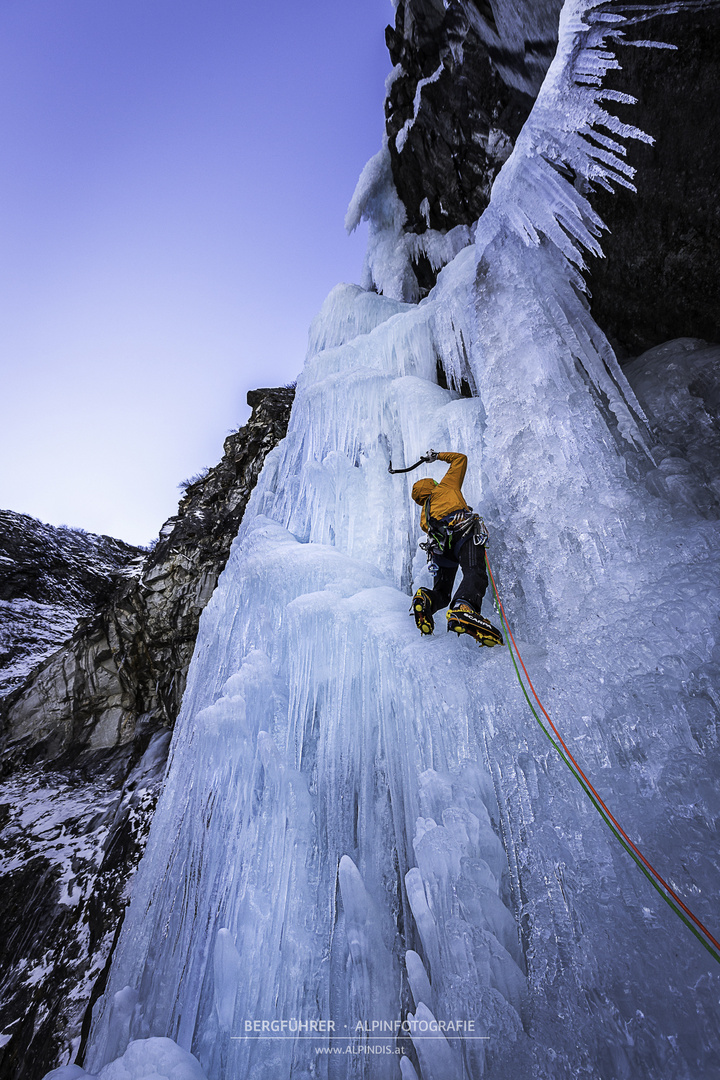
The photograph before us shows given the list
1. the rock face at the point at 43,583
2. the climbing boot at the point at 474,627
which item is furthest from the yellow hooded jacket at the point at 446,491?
the rock face at the point at 43,583

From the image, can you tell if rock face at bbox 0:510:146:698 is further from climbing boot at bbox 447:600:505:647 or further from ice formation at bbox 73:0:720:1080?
climbing boot at bbox 447:600:505:647

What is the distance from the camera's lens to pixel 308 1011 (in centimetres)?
239

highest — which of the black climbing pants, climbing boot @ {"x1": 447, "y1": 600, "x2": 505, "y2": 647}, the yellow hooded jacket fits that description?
the yellow hooded jacket

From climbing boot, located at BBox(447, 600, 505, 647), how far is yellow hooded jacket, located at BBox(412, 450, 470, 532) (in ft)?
3.01

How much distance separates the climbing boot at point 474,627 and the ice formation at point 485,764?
13cm

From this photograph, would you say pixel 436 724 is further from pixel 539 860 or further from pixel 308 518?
pixel 308 518

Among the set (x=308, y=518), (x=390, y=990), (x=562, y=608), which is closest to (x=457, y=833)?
(x=390, y=990)

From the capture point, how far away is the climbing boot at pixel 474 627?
292cm

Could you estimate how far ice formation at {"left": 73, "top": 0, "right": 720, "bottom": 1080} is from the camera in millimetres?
1969

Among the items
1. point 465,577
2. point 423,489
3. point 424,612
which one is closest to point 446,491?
A: point 423,489

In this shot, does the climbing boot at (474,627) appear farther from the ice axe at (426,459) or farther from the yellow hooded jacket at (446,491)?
the ice axe at (426,459)

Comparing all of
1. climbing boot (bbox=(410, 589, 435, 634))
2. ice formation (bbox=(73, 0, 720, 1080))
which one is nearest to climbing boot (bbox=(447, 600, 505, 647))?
ice formation (bbox=(73, 0, 720, 1080))

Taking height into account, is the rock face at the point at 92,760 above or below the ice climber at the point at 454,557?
below

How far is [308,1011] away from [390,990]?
0.40 m
